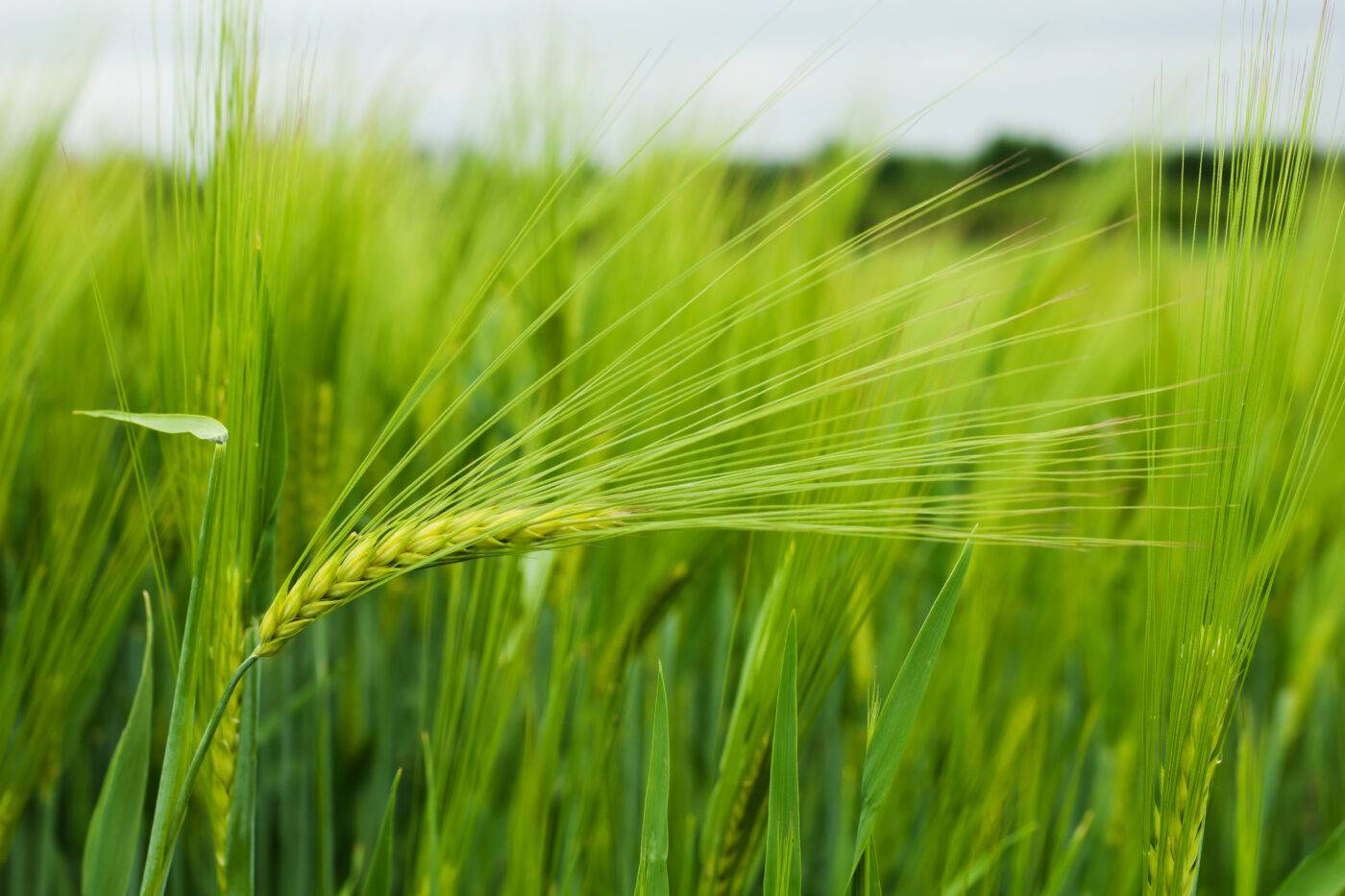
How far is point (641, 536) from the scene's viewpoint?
18.2 inches

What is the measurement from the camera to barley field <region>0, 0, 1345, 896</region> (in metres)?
0.39

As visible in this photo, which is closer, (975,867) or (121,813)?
(121,813)

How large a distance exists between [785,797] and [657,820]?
0.16 ft

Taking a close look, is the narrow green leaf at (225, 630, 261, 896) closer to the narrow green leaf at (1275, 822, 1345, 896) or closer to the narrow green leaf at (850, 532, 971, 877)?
the narrow green leaf at (850, 532, 971, 877)

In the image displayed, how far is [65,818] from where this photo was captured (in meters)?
0.81

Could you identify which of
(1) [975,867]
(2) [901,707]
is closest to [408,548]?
(2) [901,707]

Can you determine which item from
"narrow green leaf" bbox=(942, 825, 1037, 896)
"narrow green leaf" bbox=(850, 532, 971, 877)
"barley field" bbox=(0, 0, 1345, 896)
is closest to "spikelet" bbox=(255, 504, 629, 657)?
"barley field" bbox=(0, 0, 1345, 896)

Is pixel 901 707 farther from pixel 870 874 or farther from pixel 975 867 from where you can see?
pixel 975 867

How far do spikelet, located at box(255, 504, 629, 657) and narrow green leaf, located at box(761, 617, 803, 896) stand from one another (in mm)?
90

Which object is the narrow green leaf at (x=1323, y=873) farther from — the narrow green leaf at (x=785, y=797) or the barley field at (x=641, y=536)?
the narrow green leaf at (x=785, y=797)

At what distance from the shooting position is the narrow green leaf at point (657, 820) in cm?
39

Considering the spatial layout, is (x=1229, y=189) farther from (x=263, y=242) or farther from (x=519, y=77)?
(x=519, y=77)

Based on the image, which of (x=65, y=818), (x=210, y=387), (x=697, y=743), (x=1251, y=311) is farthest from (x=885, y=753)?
(x=65, y=818)

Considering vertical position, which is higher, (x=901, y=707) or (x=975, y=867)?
(x=901, y=707)
